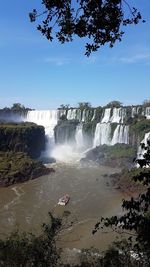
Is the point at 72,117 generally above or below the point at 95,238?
above

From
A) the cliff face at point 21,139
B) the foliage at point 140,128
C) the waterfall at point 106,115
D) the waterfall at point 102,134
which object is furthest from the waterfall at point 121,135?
the cliff face at point 21,139

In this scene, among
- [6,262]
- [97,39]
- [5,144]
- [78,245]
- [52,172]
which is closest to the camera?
[97,39]

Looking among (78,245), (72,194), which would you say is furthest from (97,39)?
(72,194)

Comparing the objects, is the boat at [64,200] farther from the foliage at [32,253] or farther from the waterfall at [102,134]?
the waterfall at [102,134]

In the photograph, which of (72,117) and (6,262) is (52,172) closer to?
(72,117)

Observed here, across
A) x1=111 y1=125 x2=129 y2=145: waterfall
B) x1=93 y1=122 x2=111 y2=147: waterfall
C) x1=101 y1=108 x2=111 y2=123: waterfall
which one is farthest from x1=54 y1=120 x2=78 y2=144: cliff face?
x1=111 y1=125 x2=129 y2=145: waterfall

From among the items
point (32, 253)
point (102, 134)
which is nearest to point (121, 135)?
point (102, 134)

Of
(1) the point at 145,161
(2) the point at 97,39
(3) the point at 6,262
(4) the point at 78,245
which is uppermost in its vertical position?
(2) the point at 97,39

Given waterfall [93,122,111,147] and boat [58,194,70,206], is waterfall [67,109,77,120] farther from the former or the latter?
boat [58,194,70,206]
